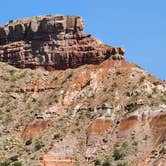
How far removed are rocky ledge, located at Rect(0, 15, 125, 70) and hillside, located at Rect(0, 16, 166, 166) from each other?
145mm

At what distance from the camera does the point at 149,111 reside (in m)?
117

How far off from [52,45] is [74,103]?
532 inches

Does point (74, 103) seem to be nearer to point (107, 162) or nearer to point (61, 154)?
point (61, 154)

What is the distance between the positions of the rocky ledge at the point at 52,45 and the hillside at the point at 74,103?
0.48ft

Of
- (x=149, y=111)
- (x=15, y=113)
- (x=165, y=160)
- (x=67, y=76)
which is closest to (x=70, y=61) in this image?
(x=67, y=76)

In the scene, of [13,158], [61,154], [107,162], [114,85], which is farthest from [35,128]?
[107,162]

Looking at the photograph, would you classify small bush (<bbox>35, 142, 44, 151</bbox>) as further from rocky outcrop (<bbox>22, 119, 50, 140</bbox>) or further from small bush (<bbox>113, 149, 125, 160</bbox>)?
small bush (<bbox>113, 149, 125, 160</bbox>)

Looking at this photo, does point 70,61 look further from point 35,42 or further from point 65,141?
point 65,141

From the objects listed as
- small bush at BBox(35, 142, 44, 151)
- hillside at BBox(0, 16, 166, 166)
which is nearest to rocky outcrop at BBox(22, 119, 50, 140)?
hillside at BBox(0, 16, 166, 166)

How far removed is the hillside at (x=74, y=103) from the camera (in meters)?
114

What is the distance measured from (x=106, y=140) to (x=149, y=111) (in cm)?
671

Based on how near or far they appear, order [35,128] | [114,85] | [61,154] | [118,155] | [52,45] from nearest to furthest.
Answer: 1. [118,155]
2. [61,154]
3. [35,128]
4. [114,85]
5. [52,45]

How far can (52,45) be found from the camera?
13575 cm

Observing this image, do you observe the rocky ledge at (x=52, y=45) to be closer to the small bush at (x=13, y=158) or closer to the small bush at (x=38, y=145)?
the small bush at (x=38, y=145)
